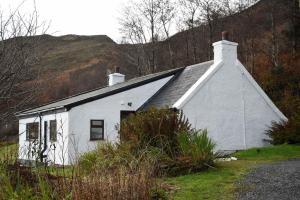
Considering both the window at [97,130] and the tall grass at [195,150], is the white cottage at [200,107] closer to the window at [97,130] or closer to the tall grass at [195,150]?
the window at [97,130]

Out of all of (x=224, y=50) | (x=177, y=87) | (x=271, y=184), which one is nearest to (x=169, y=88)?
(x=177, y=87)

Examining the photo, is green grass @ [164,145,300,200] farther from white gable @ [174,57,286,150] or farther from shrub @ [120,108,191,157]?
white gable @ [174,57,286,150]

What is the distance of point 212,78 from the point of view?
21.0 m

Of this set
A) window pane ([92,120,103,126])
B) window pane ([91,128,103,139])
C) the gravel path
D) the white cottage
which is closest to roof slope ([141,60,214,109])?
the white cottage

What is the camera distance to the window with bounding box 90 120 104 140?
20938 mm

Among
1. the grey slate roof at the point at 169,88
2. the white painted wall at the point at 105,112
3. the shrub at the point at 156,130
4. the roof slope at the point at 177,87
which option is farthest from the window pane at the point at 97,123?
the shrub at the point at 156,130

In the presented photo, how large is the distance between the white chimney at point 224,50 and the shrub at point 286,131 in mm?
4315

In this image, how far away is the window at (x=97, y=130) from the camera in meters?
20.9

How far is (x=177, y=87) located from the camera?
22.4 meters

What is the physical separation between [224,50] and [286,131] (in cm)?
523

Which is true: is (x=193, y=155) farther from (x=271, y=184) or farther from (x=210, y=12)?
(x=210, y=12)

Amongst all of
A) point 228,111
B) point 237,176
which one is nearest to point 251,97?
point 228,111

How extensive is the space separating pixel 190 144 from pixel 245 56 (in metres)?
31.7

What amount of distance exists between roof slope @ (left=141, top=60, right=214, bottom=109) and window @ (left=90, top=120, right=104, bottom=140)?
9.27ft
